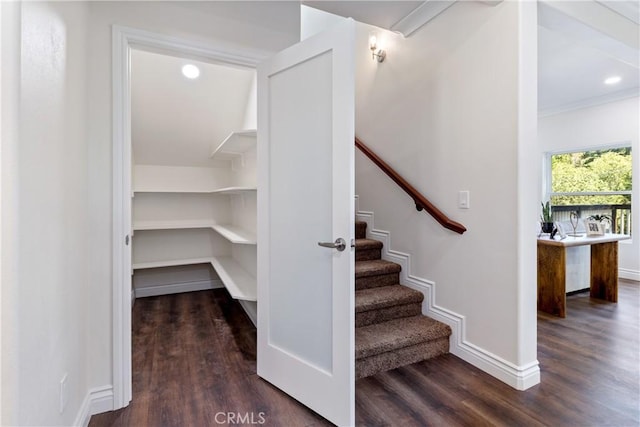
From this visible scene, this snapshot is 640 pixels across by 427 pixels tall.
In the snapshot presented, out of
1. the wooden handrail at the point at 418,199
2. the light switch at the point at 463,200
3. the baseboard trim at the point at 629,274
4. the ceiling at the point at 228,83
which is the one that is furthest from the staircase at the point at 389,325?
the baseboard trim at the point at 629,274

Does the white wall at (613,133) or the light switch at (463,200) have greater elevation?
the white wall at (613,133)

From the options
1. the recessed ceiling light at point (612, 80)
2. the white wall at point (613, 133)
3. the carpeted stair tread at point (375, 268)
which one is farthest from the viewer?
the white wall at point (613, 133)

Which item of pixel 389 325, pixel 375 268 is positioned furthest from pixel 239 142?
pixel 389 325

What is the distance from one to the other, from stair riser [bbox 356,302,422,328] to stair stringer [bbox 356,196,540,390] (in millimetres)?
82

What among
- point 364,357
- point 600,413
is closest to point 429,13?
Answer: point 364,357

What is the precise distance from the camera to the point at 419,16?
95.3 inches

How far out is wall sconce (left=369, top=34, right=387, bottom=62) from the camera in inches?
117

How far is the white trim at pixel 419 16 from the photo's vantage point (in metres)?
2.27

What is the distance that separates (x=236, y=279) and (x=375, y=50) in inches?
102

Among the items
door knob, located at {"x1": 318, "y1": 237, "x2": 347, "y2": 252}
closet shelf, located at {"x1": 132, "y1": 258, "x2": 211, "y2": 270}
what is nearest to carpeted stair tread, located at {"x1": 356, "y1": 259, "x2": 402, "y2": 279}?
door knob, located at {"x1": 318, "y1": 237, "x2": 347, "y2": 252}

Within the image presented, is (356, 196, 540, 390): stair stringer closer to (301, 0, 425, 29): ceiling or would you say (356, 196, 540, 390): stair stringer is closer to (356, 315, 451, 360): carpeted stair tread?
(356, 315, 451, 360): carpeted stair tread

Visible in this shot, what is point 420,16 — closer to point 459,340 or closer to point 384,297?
point 384,297

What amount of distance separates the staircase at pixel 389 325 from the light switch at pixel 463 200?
79 cm

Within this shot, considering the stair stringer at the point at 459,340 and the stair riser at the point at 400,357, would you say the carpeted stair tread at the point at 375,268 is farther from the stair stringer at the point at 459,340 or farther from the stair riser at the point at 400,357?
the stair riser at the point at 400,357
